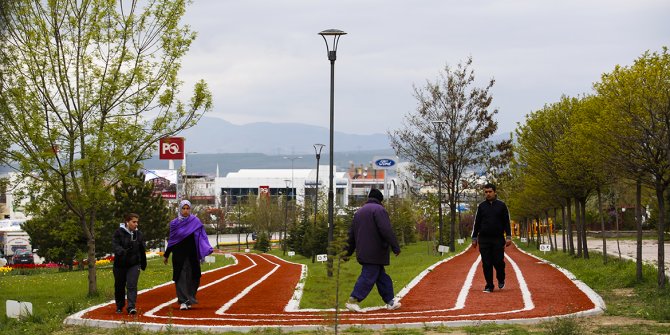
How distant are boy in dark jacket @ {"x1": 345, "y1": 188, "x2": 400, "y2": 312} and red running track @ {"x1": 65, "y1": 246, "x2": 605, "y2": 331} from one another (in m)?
0.30

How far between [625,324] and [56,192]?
12927 mm

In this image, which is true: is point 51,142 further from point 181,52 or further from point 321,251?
point 321,251

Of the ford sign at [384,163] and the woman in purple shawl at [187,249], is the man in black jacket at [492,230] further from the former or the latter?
the ford sign at [384,163]

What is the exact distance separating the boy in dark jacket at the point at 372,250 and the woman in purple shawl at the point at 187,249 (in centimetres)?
278

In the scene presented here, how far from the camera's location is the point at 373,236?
1417cm

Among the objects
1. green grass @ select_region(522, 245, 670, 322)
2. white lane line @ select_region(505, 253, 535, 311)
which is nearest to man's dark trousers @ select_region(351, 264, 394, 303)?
white lane line @ select_region(505, 253, 535, 311)

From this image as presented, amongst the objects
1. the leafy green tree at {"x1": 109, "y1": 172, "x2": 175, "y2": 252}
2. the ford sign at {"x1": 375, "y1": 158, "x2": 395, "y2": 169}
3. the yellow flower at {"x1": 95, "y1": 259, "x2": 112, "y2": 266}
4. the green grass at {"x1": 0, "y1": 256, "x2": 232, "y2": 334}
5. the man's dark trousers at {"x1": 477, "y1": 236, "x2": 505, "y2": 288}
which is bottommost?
the yellow flower at {"x1": 95, "y1": 259, "x2": 112, "y2": 266}

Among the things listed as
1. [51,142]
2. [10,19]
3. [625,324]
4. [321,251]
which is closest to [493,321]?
[625,324]

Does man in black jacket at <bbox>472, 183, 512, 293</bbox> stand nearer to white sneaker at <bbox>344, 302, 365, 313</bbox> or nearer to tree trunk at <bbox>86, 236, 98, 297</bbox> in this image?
white sneaker at <bbox>344, 302, 365, 313</bbox>

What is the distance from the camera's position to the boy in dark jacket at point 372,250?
14.1m

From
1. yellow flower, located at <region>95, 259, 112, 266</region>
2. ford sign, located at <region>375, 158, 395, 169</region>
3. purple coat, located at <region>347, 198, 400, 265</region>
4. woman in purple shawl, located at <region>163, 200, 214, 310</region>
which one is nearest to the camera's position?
purple coat, located at <region>347, 198, 400, 265</region>

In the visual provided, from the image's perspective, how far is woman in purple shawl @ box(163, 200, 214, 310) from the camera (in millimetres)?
15727

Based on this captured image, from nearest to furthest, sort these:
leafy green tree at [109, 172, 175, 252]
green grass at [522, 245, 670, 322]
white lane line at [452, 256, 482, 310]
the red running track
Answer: the red running track, green grass at [522, 245, 670, 322], white lane line at [452, 256, 482, 310], leafy green tree at [109, 172, 175, 252]

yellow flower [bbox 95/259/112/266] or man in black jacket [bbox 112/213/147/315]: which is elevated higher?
man in black jacket [bbox 112/213/147/315]
